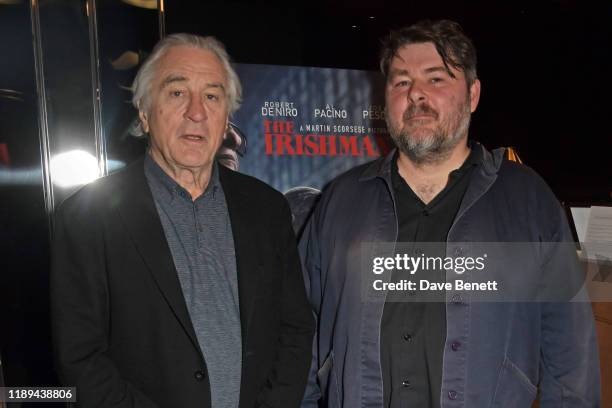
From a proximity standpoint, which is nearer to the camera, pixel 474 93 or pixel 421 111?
pixel 421 111

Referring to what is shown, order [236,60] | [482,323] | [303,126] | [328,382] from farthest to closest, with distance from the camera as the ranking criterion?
[236,60], [303,126], [328,382], [482,323]

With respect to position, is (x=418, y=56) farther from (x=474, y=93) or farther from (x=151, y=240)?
(x=151, y=240)

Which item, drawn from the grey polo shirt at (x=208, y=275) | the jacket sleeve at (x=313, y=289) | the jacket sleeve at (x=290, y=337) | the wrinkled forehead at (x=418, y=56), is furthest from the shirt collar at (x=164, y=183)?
the wrinkled forehead at (x=418, y=56)

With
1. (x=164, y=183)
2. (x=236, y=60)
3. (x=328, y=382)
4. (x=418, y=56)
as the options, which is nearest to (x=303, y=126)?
(x=236, y=60)

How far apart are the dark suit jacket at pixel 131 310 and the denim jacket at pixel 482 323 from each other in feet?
0.94

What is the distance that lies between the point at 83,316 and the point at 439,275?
1060mm

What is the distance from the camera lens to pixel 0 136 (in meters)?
2.34

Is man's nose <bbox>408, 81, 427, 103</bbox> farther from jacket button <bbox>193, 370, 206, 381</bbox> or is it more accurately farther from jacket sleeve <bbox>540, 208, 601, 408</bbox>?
jacket button <bbox>193, 370, 206, 381</bbox>

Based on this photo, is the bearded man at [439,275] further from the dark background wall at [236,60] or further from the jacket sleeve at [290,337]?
the dark background wall at [236,60]

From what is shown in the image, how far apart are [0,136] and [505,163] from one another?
236 centimetres

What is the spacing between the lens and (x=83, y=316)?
1250 millimetres

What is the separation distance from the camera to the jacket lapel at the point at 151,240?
1.28 meters

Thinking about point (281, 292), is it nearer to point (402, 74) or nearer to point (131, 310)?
point (131, 310)

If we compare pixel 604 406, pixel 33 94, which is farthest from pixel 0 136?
pixel 604 406
